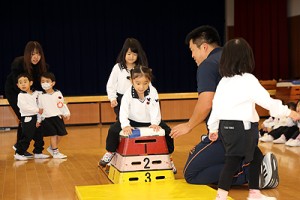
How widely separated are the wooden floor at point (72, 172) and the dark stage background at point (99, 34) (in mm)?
5031

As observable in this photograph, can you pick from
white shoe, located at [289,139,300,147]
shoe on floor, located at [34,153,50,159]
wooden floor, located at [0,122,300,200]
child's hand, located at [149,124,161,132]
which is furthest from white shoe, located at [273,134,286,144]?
child's hand, located at [149,124,161,132]

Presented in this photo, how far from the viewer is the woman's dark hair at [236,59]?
3.79 meters

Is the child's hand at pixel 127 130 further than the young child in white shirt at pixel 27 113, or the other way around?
the young child in white shirt at pixel 27 113

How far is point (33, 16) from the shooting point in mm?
12844

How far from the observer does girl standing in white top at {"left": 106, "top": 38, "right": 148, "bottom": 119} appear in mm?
5562

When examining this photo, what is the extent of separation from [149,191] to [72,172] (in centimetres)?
145

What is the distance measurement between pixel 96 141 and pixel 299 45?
5490 millimetres

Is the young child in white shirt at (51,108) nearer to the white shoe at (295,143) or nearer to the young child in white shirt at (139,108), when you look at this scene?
the young child in white shirt at (139,108)

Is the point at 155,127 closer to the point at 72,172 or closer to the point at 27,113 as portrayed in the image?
the point at 72,172

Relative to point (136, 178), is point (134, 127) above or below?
above

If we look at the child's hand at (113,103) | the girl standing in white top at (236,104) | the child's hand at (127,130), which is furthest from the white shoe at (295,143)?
the girl standing in white top at (236,104)

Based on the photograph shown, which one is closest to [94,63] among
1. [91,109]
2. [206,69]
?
[91,109]

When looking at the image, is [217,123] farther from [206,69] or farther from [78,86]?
[78,86]

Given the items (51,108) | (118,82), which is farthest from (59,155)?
(118,82)
